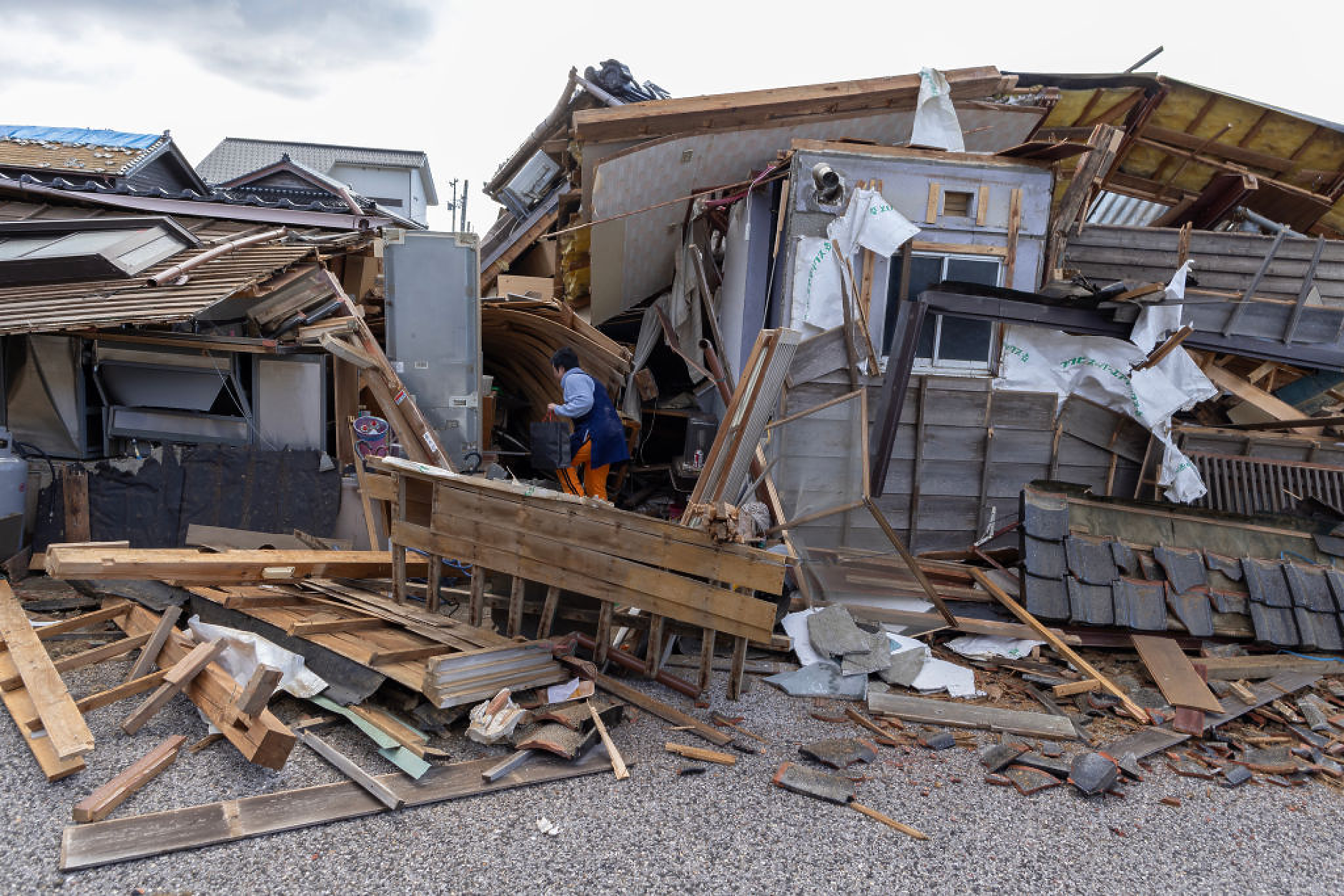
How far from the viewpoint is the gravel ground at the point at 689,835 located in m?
3.59

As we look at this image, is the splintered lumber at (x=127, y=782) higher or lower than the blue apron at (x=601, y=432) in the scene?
lower

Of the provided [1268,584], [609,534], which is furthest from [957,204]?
[609,534]

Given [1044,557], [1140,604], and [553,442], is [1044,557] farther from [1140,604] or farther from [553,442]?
[553,442]

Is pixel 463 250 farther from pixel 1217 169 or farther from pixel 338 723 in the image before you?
pixel 1217 169

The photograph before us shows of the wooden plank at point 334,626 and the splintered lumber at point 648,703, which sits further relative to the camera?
the wooden plank at point 334,626

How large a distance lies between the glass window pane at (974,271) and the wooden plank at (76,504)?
800 centimetres

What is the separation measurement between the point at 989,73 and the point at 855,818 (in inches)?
313

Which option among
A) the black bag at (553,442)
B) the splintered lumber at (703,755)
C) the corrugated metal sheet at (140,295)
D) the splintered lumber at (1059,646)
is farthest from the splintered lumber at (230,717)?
the splintered lumber at (1059,646)

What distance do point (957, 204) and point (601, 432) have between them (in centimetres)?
415

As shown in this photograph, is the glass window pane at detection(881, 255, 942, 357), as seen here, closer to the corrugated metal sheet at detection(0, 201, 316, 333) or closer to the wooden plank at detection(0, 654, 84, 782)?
the corrugated metal sheet at detection(0, 201, 316, 333)

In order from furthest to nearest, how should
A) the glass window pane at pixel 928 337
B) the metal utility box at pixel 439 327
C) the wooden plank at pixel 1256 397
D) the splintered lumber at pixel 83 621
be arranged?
1. the wooden plank at pixel 1256 397
2. the glass window pane at pixel 928 337
3. the metal utility box at pixel 439 327
4. the splintered lumber at pixel 83 621

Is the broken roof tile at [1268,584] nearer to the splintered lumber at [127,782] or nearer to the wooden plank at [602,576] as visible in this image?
the wooden plank at [602,576]

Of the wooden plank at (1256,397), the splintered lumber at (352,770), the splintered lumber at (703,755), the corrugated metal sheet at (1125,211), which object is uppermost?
the corrugated metal sheet at (1125,211)

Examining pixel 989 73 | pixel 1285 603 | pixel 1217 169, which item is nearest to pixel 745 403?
pixel 1285 603
